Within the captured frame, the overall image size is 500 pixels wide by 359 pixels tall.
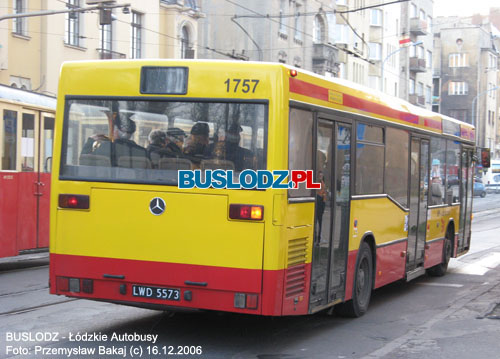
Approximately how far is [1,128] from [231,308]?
6663 millimetres

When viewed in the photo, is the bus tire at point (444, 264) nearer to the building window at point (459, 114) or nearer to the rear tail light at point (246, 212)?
the rear tail light at point (246, 212)

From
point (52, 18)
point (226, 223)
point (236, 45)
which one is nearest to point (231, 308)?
point (226, 223)

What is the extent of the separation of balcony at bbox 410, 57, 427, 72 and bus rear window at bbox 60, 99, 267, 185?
66173 mm

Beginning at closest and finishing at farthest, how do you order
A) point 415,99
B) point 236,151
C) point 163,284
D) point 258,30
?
point 236,151
point 163,284
point 258,30
point 415,99

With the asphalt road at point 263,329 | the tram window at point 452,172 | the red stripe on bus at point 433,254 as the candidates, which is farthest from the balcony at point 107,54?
the asphalt road at point 263,329

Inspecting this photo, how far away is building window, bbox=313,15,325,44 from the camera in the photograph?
51.8 meters

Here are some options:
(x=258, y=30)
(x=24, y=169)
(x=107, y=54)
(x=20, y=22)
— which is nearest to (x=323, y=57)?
(x=258, y=30)

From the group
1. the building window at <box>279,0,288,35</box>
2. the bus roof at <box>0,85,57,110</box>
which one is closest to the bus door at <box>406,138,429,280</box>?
the bus roof at <box>0,85,57,110</box>

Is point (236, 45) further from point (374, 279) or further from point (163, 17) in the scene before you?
point (374, 279)

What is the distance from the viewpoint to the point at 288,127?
25.3 feet

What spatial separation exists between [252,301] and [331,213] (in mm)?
1777

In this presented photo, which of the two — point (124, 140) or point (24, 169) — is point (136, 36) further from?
point (124, 140)

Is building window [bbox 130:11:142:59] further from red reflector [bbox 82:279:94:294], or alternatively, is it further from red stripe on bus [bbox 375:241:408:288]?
red reflector [bbox 82:279:94:294]

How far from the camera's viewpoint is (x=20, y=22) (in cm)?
2730
